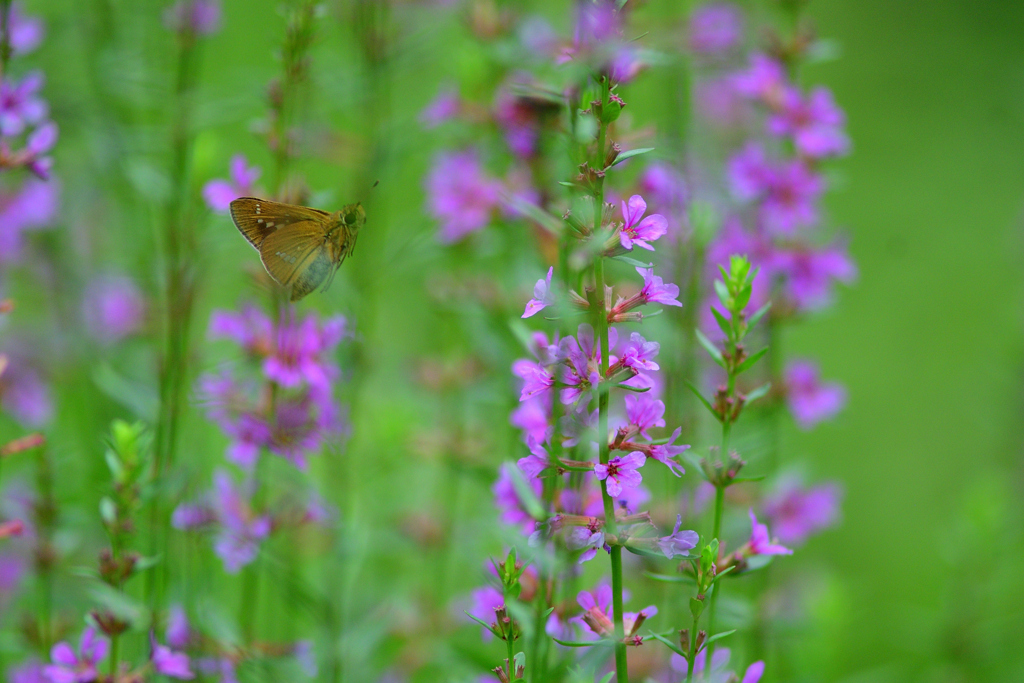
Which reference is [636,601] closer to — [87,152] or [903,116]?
[87,152]

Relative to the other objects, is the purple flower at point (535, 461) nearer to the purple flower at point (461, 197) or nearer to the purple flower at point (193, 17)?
the purple flower at point (461, 197)

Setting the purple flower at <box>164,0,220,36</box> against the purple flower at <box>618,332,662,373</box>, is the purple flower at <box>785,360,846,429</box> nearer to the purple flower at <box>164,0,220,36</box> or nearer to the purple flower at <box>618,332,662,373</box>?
the purple flower at <box>618,332,662,373</box>

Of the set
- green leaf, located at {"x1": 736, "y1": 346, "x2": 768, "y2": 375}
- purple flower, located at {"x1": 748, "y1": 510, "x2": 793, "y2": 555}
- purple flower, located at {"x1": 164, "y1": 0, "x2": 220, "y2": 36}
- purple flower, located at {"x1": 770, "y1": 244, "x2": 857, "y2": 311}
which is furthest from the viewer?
purple flower, located at {"x1": 770, "y1": 244, "x2": 857, "y2": 311}

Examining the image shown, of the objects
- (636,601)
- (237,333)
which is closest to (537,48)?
(237,333)

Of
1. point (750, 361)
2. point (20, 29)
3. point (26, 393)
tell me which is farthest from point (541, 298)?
point (26, 393)

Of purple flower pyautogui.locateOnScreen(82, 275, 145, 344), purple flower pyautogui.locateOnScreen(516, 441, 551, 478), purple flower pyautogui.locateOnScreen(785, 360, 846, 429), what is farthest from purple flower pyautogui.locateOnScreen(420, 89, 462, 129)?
purple flower pyautogui.locateOnScreen(516, 441, 551, 478)
